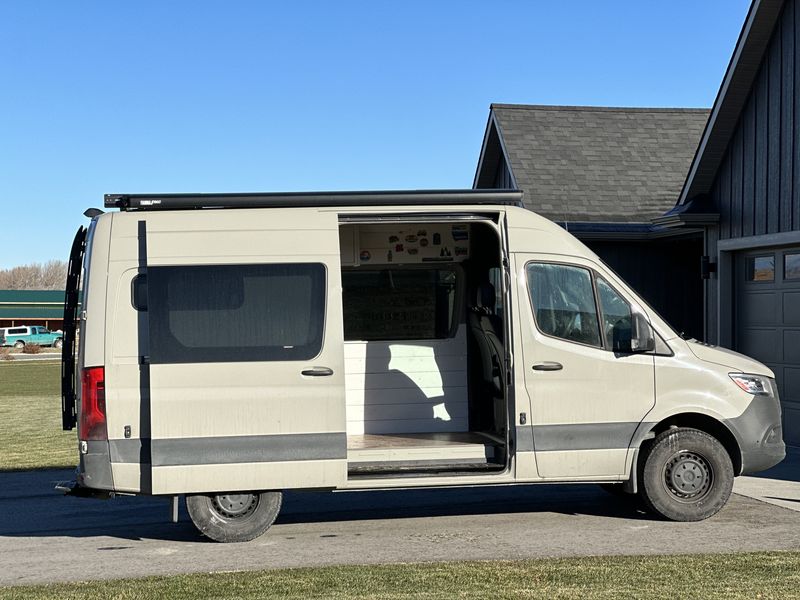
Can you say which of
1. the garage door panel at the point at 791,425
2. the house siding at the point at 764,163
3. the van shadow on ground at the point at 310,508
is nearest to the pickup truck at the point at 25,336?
the house siding at the point at 764,163

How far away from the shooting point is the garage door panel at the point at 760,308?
13.9 meters

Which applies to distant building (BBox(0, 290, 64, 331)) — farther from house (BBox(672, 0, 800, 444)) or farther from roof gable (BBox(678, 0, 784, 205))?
house (BBox(672, 0, 800, 444))

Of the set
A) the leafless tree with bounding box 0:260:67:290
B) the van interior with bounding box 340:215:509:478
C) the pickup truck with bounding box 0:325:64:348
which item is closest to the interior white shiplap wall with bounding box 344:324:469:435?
the van interior with bounding box 340:215:509:478

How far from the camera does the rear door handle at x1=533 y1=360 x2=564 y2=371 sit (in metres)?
8.61

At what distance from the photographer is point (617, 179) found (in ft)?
62.0

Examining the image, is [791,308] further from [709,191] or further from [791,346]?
[709,191]

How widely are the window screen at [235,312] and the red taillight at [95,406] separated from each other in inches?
17.3

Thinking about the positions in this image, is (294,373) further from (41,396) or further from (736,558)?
(41,396)

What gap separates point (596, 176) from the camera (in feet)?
62.0

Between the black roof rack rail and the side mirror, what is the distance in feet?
4.80

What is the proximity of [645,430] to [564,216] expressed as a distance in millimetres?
9214

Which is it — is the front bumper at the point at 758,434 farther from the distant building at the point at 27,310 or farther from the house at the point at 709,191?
the distant building at the point at 27,310

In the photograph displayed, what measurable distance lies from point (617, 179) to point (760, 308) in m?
5.24

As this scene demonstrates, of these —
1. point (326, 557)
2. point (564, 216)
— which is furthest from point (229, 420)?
point (564, 216)
